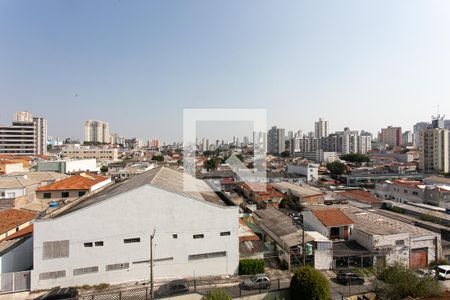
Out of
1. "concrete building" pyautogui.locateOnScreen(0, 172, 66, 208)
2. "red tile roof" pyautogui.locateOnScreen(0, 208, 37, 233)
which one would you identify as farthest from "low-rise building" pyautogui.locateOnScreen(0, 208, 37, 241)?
"concrete building" pyautogui.locateOnScreen(0, 172, 66, 208)

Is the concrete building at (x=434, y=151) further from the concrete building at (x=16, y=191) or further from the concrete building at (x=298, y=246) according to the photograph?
the concrete building at (x=16, y=191)

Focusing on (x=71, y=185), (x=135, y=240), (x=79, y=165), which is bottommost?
(x=135, y=240)

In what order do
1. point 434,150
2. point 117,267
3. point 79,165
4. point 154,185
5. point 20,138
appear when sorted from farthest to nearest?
point 20,138, point 434,150, point 79,165, point 154,185, point 117,267

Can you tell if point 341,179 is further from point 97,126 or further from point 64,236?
point 97,126

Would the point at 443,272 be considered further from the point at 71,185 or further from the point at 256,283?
the point at 71,185

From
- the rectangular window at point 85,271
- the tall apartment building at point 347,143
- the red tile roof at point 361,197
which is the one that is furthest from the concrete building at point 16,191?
the tall apartment building at point 347,143

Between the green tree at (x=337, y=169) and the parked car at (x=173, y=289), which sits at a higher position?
the green tree at (x=337, y=169)

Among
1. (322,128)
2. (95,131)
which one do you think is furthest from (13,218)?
(322,128)

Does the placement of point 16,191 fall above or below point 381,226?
above
